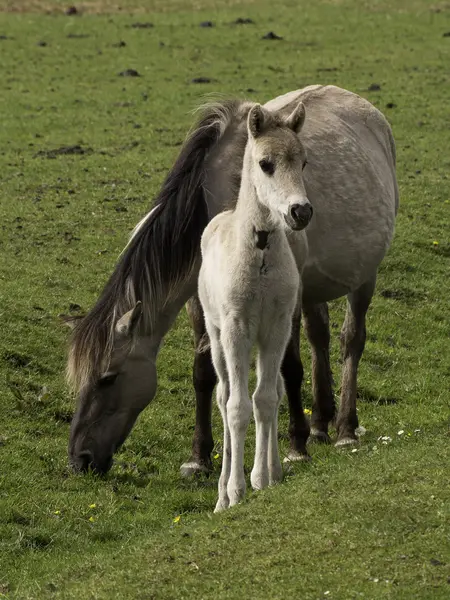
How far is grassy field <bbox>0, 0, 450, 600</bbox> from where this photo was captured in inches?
263

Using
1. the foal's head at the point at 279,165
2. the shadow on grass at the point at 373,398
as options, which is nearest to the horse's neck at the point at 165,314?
the foal's head at the point at 279,165

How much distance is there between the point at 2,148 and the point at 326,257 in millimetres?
12711

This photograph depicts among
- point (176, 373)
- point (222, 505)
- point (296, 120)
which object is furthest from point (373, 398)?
point (296, 120)

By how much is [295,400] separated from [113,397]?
61.8 inches

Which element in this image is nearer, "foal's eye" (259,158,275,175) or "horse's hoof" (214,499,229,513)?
"foal's eye" (259,158,275,175)

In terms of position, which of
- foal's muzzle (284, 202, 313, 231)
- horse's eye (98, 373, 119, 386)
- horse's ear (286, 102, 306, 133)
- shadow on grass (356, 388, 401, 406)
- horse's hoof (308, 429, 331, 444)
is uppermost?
horse's ear (286, 102, 306, 133)

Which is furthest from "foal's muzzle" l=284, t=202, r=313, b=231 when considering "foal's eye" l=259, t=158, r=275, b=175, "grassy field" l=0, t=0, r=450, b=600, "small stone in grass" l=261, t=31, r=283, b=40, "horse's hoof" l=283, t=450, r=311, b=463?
"small stone in grass" l=261, t=31, r=283, b=40

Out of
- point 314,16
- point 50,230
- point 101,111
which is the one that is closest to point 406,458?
point 50,230

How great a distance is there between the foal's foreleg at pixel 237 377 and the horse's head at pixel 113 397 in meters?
1.60

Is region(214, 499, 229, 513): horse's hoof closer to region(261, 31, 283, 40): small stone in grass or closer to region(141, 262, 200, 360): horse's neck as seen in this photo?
region(141, 262, 200, 360): horse's neck

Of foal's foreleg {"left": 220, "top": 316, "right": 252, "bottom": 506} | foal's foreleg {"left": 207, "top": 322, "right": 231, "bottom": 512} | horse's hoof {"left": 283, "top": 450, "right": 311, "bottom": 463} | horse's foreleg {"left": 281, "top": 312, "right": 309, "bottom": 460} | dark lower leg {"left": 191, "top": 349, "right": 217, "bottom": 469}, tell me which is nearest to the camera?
foal's foreleg {"left": 220, "top": 316, "right": 252, "bottom": 506}

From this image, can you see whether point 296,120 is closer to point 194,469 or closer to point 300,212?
point 300,212

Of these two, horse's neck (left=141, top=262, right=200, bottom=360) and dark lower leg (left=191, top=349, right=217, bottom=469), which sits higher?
horse's neck (left=141, top=262, right=200, bottom=360)

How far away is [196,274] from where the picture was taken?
9312 mm
